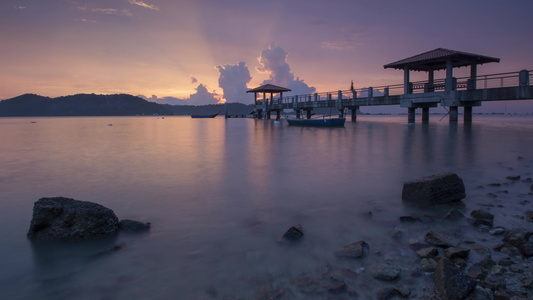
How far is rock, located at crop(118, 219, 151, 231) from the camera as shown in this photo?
5143 mm

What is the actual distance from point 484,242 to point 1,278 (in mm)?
6017

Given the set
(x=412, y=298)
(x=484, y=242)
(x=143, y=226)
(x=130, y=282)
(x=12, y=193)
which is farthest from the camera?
A: (x=12, y=193)

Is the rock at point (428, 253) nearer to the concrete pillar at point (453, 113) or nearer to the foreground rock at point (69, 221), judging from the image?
the foreground rock at point (69, 221)

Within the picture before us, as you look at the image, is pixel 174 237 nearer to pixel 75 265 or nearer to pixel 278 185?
pixel 75 265

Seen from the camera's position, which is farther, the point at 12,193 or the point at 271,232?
the point at 12,193

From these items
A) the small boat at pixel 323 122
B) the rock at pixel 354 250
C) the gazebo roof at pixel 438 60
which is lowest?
the rock at pixel 354 250

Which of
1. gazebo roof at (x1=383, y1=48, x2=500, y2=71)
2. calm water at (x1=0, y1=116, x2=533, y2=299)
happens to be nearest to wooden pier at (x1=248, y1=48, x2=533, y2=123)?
gazebo roof at (x1=383, y1=48, x2=500, y2=71)

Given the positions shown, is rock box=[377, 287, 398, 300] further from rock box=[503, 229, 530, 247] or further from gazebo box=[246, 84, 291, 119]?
gazebo box=[246, 84, 291, 119]

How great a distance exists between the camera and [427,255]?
12.6ft

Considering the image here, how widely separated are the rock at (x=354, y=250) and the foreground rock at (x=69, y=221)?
3196mm

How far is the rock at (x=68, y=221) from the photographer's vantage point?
15.7 feet

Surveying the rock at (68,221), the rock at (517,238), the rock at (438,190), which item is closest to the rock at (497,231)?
the rock at (517,238)

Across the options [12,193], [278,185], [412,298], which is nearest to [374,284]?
[412,298]

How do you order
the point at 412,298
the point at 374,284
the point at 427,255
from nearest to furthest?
the point at 412,298, the point at 374,284, the point at 427,255
